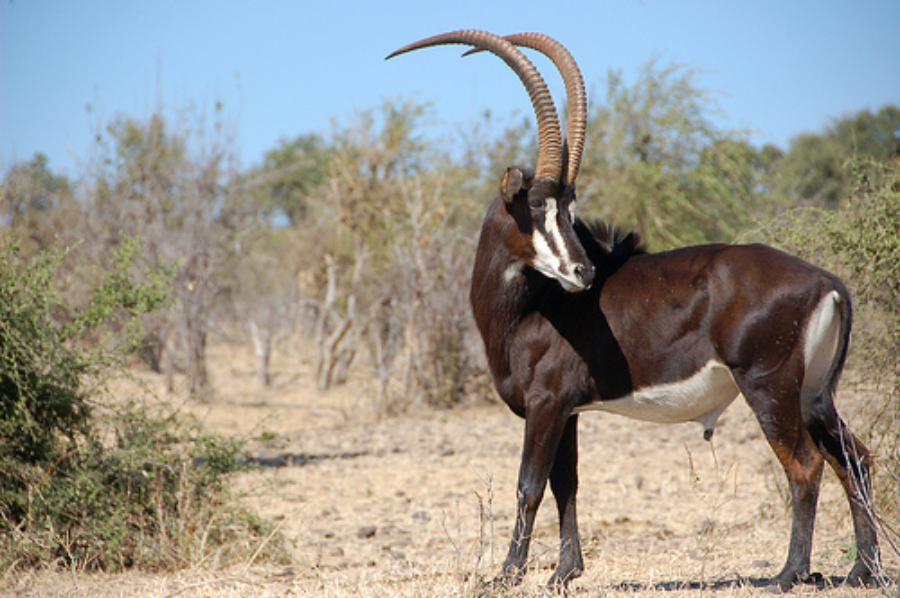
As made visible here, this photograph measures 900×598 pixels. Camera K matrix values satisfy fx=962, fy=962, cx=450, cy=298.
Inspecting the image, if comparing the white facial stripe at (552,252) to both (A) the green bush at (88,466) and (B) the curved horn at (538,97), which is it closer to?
(B) the curved horn at (538,97)

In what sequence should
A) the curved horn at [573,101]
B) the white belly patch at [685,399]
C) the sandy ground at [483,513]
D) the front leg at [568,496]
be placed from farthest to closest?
Result: the sandy ground at [483,513] < the front leg at [568,496] < the curved horn at [573,101] < the white belly patch at [685,399]

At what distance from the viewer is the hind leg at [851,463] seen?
16.0 ft

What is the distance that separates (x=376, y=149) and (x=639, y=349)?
13053 millimetres

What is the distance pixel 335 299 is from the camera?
17.8 meters

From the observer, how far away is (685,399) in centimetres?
493

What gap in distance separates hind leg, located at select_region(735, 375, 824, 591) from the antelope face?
962 millimetres

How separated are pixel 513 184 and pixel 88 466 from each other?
351cm

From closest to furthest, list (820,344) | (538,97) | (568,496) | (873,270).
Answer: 1. (820,344)
2. (538,97)
3. (568,496)
4. (873,270)

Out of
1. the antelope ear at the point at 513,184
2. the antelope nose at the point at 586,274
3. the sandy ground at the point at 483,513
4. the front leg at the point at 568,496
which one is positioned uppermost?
the antelope ear at the point at 513,184

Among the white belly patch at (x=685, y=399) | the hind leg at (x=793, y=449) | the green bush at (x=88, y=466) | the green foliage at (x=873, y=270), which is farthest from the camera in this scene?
the green foliage at (x=873, y=270)

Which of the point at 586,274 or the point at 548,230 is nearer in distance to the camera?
the point at 586,274

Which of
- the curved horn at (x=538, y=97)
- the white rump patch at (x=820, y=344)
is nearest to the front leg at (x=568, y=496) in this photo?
the white rump patch at (x=820, y=344)

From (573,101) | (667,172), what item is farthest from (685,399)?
(667,172)

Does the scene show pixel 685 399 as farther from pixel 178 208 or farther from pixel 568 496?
pixel 178 208
